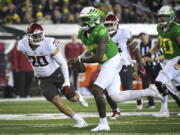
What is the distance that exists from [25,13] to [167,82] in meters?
8.59

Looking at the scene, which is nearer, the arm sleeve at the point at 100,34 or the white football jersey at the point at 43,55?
the arm sleeve at the point at 100,34

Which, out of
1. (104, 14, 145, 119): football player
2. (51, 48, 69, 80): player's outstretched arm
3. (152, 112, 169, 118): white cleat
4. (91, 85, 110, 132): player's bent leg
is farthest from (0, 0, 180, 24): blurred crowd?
(91, 85, 110, 132): player's bent leg

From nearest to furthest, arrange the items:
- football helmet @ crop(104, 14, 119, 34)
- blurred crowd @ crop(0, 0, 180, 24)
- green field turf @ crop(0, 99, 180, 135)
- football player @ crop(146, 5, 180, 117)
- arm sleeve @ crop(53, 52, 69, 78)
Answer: green field turf @ crop(0, 99, 180, 135) → arm sleeve @ crop(53, 52, 69, 78) → football player @ crop(146, 5, 180, 117) → football helmet @ crop(104, 14, 119, 34) → blurred crowd @ crop(0, 0, 180, 24)

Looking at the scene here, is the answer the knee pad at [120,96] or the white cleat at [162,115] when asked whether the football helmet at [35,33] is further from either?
the white cleat at [162,115]

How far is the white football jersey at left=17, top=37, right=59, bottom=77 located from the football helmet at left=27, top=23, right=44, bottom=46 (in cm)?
7

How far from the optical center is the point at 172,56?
10.5m

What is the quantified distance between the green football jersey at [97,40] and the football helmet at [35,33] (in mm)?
569

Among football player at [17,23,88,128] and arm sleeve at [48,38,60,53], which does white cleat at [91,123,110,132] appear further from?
arm sleeve at [48,38,60,53]

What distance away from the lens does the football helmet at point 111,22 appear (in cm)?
1061

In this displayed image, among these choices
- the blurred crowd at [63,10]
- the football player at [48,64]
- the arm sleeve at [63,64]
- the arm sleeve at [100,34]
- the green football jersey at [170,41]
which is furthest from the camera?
the blurred crowd at [63,10]

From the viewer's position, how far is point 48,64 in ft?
31.0

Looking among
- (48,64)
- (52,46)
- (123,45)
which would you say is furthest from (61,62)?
(123,45)

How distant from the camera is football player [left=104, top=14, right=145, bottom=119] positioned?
1062 centimetres

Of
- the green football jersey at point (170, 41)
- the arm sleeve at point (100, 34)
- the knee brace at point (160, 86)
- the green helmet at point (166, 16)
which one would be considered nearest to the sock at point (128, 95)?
the arm sleeve at point (100, 34)
